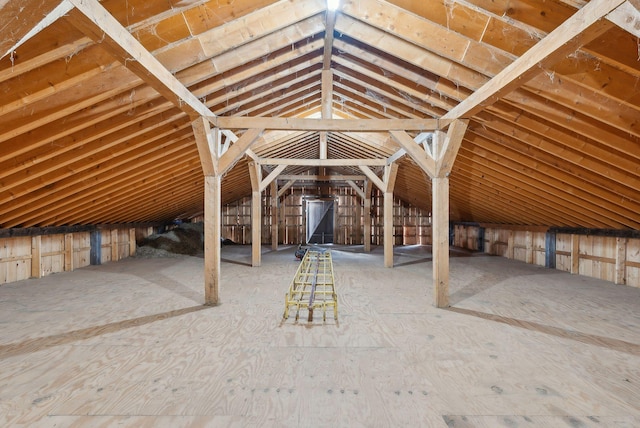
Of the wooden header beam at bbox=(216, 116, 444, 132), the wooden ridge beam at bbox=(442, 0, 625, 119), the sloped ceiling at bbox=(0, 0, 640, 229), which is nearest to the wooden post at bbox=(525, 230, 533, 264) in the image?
the sloped ceiling at bbox=(0, 0, 640, 229)

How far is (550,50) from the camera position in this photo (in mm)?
2373

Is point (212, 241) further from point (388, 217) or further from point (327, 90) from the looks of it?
point (388, 217)

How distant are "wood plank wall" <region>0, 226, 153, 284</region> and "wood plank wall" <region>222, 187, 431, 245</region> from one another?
5.59 m

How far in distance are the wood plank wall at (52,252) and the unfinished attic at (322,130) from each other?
5 cm

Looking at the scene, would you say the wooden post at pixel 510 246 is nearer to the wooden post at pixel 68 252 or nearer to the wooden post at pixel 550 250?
the wooden post at pixel 550 250

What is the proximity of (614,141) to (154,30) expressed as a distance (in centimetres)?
475

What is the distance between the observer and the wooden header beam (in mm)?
4402

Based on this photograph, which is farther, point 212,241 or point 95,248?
point 95,248

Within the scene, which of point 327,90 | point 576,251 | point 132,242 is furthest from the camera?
point 132,242

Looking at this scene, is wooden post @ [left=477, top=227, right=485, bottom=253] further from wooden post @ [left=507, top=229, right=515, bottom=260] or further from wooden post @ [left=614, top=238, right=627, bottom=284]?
wooden post @ [left=614, top=238, right=627, bottom=284]

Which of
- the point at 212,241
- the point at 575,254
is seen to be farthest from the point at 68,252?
the point at 575,254

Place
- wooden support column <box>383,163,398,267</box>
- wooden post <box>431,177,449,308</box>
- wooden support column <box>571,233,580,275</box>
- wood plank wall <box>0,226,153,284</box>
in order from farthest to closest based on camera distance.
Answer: wooden support column <box>383,163,398,267</box> → wooden support column <box>571,233,580,275</box> → wood plank wall <box>0,226,153,284</box> → wooden post <box>431,177,449,308</box>

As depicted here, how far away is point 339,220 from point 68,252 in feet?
32.6

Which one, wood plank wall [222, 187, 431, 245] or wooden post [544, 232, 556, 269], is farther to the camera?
wood plank wall [222, 187, 431, 245]
